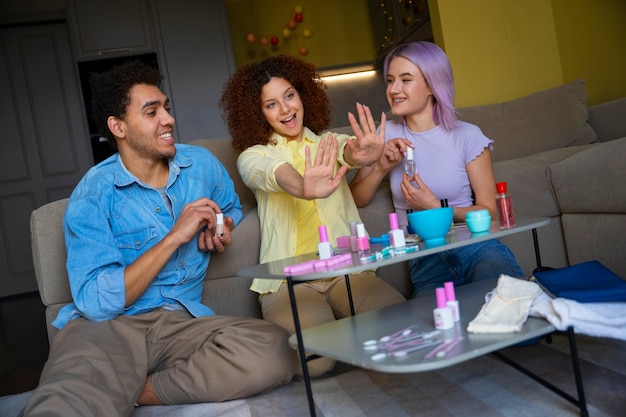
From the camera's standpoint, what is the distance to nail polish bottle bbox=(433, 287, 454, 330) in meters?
1.31

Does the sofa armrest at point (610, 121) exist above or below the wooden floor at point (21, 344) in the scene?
above

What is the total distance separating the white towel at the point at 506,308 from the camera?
1226 millimetres

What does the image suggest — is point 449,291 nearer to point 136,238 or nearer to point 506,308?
point 506,308

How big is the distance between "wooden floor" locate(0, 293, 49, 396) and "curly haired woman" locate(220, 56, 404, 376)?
1290mm

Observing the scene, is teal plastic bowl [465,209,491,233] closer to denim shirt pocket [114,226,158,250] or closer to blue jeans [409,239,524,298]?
blue jeans [409,239,524,298]

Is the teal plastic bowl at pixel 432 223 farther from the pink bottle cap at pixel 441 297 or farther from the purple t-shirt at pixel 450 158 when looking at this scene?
the purple t-shirt at pixel 450 158

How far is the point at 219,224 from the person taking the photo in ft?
6.05

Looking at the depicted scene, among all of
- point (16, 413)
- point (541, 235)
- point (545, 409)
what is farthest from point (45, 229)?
point (541, 235)

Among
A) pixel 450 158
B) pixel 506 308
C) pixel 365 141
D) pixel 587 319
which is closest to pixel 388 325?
pixel 506 308

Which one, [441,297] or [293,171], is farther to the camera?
[293,171]

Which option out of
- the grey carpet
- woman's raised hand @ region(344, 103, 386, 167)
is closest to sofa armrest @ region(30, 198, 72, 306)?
the grey carpet

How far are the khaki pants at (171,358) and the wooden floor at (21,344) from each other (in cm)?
100

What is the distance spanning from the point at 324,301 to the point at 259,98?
2.42 feet

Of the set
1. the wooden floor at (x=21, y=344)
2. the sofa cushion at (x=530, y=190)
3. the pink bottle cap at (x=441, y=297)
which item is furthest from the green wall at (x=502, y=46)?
the pink bottle cap at (x=441, y=297)
